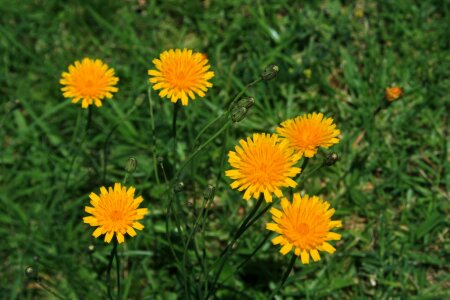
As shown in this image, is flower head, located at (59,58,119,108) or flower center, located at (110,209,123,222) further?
flower head, located at (59,58,119,108)

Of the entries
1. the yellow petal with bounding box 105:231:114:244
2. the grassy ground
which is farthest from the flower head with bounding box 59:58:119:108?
the yellow petal with bounding box 105:231:114:244

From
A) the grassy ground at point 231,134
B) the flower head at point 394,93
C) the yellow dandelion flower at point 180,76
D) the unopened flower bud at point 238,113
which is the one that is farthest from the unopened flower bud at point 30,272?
the flower head at point 394,93

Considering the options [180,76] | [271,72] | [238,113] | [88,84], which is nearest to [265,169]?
[238,113]

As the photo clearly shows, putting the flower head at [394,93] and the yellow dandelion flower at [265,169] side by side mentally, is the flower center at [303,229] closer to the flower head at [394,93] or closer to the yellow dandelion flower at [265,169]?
the yellow dandelion flower at [265,169]

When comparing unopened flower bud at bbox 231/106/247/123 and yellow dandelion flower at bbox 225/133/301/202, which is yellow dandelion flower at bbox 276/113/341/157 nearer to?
yellow dandelion flower at bbox 225/133/301/202

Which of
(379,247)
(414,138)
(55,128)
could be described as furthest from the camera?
(55,128)

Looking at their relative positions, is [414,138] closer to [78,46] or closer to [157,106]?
[157,106]

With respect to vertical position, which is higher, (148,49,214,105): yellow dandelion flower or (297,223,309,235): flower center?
(148,49,214,105): yellow dandelion flower

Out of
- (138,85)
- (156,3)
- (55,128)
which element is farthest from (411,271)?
(156,3)
